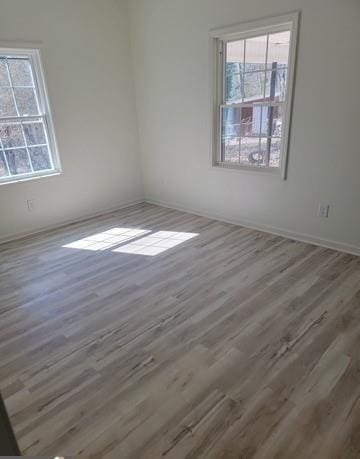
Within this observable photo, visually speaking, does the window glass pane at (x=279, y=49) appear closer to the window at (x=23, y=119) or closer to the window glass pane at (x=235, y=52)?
the window glass pane at (x=235, y=52)

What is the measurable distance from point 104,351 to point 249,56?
308cm

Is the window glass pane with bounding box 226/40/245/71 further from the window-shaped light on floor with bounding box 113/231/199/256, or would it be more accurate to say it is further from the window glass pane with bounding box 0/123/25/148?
the window glass pane with bounding box 0/123/25/148

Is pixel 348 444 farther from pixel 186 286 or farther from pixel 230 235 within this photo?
pixel 230 235

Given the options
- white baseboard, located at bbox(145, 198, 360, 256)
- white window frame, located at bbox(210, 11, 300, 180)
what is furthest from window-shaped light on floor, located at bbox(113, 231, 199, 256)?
white window frame, located at bbox(210, 11, 300, 180)

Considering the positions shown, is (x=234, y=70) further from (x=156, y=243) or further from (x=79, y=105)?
(x=156, y=243)

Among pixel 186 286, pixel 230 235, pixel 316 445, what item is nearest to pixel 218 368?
pixel 316 445

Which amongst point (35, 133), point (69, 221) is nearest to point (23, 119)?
point (35, 133)

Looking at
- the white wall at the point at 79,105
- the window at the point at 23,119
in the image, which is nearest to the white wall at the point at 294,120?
the white wall at the point at 79,105

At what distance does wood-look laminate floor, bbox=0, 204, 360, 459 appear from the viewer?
1.47 meters

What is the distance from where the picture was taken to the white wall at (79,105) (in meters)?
3.52

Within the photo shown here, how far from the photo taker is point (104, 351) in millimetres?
2002

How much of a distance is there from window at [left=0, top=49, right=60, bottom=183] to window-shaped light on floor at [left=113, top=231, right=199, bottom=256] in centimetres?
151

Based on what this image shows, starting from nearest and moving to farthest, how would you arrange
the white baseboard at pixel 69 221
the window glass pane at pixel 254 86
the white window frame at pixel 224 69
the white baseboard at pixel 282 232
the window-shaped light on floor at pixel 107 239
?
the white window frame at pixel 224 69, the white baseboard at pixel 282 232, the window glass pane at pixel 254 86, the window-shaped light on floor at pixel 107 239, the white baseboard at pixel 69 221

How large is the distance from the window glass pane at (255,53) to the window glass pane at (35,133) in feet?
8.06
